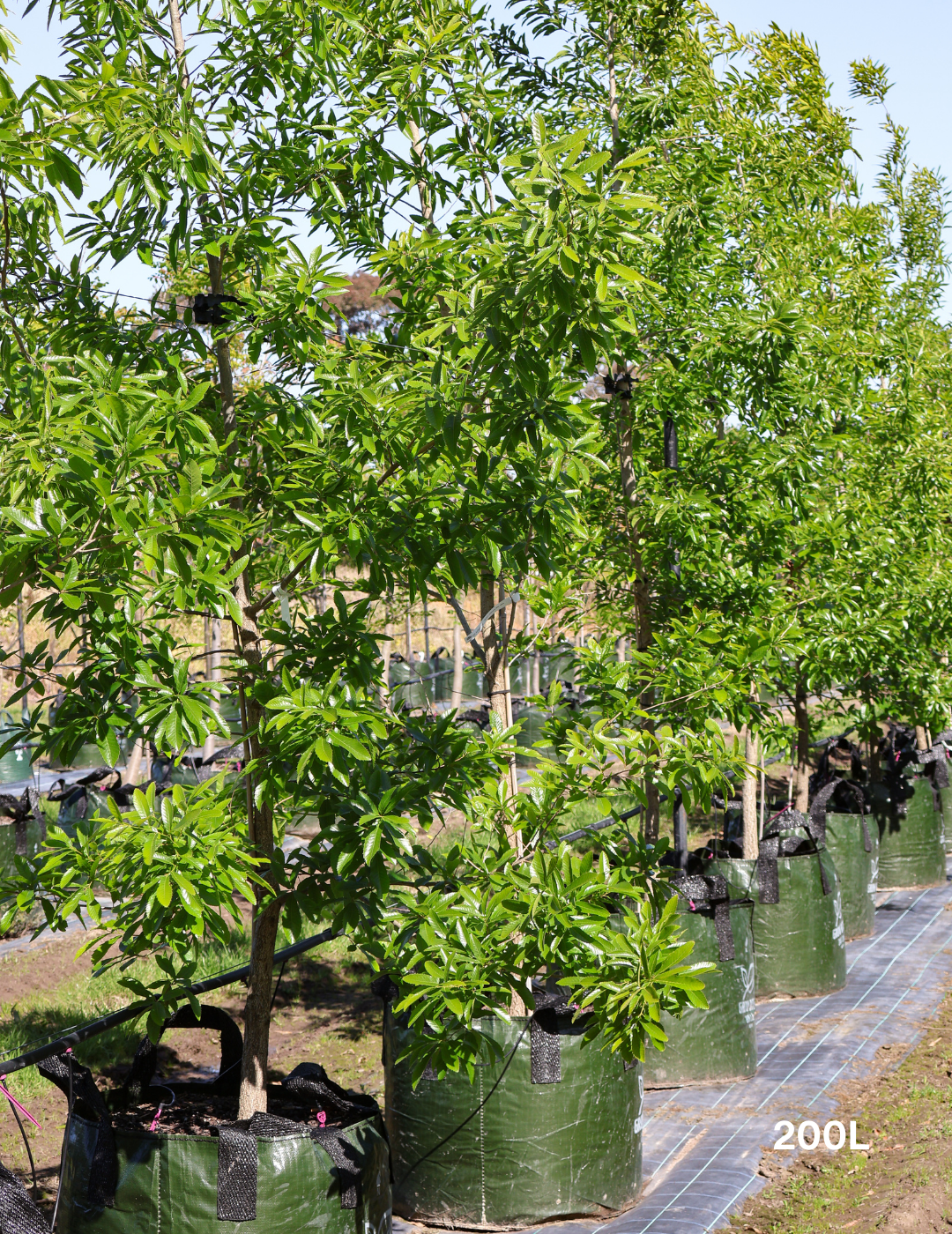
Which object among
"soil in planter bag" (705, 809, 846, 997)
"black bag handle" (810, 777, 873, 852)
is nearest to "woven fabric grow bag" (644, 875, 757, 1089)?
"soil in planter bag" (705, 809, 846, 997)

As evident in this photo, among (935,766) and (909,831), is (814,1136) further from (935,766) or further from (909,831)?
(935,766)

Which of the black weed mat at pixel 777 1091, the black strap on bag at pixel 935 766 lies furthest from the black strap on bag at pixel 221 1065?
the black strap on bag at pixel 935 766

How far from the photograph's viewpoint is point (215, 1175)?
3484mm

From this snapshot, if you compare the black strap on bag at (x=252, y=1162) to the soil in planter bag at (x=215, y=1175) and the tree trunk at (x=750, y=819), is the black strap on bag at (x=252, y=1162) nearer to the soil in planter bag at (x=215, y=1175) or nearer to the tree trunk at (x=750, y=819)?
the soil in planter bag at (x=215, y=1175)

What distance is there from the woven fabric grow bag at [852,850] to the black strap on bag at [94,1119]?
5988 millimetres

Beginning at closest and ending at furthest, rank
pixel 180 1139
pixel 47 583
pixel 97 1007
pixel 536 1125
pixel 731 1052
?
1. pixel 47 583
2. pixel 180 1139
3. pixel 536 1125
4. pixel 731 1052
5. pixel 97 1007

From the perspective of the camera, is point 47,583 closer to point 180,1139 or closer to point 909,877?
point 180,1139

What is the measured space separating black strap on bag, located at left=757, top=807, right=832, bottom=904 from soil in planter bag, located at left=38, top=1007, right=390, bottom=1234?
13.8 ft

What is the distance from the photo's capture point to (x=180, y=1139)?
3498 millimetres

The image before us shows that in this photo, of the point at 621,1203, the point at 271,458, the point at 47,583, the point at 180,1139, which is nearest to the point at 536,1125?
the point at 621,1203

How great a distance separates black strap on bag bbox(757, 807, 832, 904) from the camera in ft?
24.3

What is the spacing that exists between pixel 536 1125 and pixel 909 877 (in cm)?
718

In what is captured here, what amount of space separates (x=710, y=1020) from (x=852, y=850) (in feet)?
10.2

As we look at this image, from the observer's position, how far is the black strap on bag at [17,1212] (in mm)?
3275
